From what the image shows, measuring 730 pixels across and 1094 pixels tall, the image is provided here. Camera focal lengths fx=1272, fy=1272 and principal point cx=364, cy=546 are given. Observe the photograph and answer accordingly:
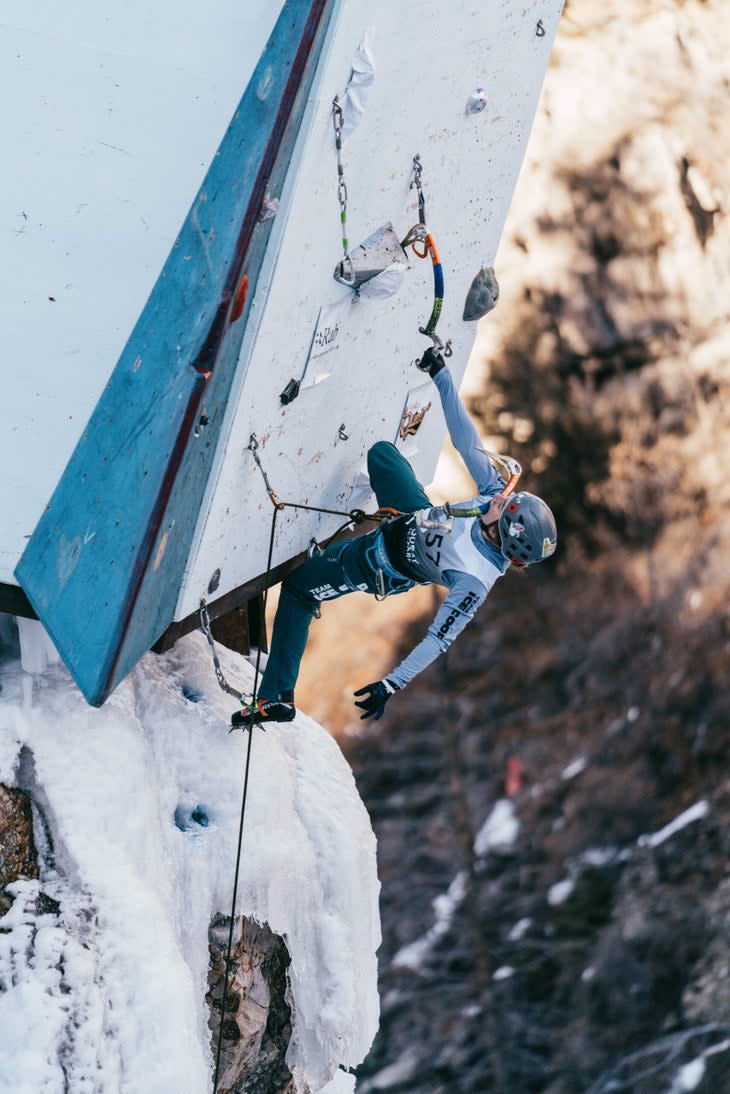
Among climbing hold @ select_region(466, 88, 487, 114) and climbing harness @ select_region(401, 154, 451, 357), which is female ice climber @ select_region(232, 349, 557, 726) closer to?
climbing harness @ select_region(401, 154, 451, 357)

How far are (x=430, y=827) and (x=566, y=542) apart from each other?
2.07 meters

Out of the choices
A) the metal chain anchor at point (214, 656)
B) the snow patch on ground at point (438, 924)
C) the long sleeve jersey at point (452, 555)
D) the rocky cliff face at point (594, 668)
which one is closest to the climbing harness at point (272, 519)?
the metal chain anchor at point (214, 656)

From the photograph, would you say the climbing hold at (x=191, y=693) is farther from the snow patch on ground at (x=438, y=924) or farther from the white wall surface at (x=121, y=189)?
the snow patch on ground at (x=438, y=924)

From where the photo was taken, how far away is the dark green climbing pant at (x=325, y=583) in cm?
372

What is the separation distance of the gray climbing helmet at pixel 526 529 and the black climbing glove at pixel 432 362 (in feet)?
1.73

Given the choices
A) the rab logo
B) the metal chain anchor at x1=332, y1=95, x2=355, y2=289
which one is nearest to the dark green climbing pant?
the rab logo

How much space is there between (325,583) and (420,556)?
1.17 ft

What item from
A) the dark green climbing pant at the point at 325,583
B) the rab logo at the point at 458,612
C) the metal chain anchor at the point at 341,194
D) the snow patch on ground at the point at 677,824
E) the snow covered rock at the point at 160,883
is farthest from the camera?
the snow patch on ground at the point at 677,824

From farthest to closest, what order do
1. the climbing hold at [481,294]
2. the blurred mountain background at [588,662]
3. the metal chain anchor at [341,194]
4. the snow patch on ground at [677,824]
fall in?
the snow patch on ground at [677,824]
the blurred mountain background at [588,662]
the climbing hold at [481,294]
the metal chain anchor at [341,194]

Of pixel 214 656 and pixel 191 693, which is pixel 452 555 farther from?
pixel 191 693

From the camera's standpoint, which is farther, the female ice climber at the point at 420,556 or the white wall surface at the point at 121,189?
the female ice climber at the point at 420,556

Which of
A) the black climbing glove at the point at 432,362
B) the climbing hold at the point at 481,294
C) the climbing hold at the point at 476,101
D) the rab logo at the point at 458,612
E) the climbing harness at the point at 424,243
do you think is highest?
the climbing hold at the point at 476,101

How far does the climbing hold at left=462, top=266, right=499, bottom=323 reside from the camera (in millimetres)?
4500

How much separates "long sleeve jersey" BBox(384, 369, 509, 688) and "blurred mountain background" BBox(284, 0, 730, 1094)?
4.21 metres
